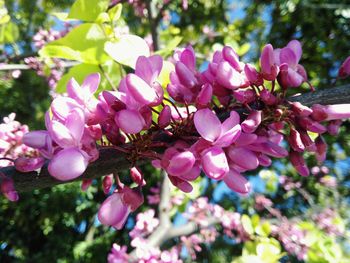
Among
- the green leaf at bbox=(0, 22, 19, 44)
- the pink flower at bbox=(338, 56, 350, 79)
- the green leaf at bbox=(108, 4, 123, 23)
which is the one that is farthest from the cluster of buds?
the green leaf at bbox=(0, 22, 19, 44)

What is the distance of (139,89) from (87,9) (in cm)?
40

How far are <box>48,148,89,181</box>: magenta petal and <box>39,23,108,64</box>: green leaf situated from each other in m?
0.40

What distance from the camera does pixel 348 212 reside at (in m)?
4.41

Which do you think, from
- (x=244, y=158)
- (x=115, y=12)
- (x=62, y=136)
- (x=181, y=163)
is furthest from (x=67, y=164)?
(x=115, y=12)

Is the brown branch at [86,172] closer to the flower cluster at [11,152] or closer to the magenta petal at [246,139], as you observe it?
the flower cluster at [11,152]

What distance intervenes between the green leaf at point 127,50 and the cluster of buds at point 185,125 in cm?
16

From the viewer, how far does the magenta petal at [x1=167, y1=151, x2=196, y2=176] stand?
49 cm

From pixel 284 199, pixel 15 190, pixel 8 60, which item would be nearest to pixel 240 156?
pixel 15 190

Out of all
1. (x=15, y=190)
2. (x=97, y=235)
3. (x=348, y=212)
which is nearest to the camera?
(x=15, y=190)

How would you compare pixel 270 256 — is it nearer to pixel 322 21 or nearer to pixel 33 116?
pixel 322 21

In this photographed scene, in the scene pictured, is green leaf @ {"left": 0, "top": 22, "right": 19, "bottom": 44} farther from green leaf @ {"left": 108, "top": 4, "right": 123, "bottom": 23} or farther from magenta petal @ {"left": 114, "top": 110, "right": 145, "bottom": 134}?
magenta petal @ {"left": 114, "top": 110, "right": 145, "bottom": 134}

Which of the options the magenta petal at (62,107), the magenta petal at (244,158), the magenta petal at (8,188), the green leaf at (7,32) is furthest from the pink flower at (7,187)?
the green leaf at (7,32)

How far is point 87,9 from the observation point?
85cm

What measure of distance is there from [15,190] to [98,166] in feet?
0.39
